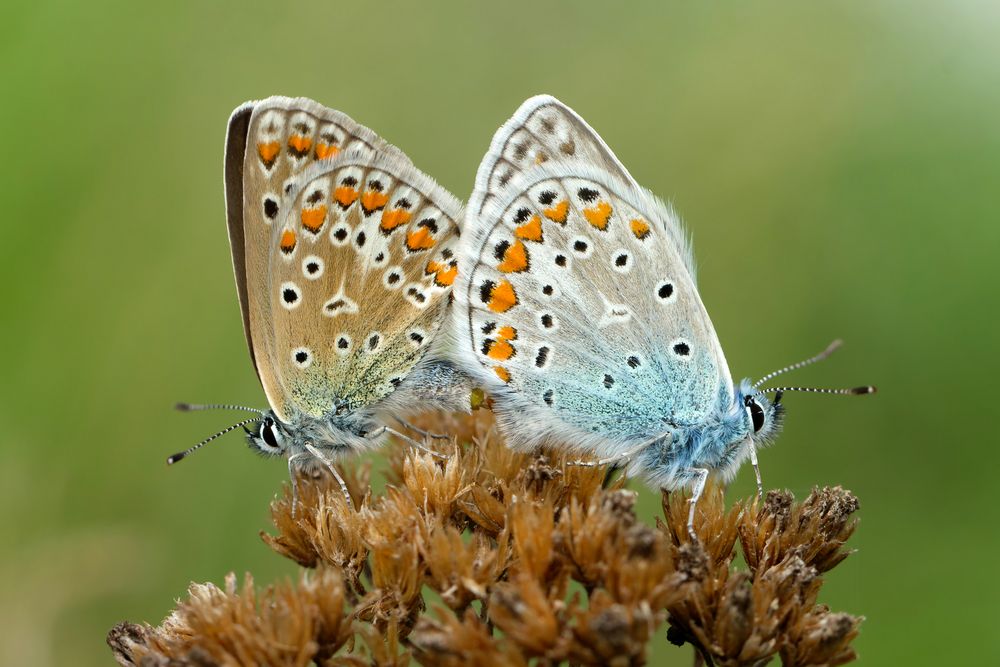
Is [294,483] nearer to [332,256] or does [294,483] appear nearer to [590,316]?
[332,256]

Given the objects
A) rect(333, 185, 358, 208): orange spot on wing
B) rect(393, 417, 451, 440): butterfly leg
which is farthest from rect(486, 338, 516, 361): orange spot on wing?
rect(333, 185, 358, 208): orange spot on wing

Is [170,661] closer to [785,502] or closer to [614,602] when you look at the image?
[614,602]

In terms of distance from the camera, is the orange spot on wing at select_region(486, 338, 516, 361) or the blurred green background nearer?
the orange spot on wing at select_region(486, 338, 516, 361)

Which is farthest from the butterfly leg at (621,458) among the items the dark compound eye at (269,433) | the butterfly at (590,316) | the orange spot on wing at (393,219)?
the dark compound eye at (269,433)

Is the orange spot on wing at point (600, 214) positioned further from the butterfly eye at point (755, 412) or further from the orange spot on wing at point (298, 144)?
the orange spot on wing at point (298, 144)

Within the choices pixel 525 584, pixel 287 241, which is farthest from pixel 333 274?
pixel 525 584

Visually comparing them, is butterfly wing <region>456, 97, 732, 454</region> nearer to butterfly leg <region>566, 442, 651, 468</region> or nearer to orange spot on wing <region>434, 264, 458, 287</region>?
butterfly leg <region>566, 442, 651, 468</region>

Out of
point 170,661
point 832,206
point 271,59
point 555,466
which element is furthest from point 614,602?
point 271,59
